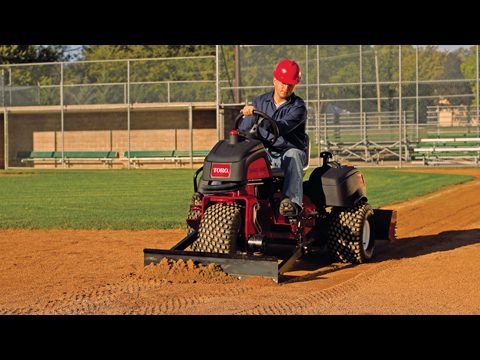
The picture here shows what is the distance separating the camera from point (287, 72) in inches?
344

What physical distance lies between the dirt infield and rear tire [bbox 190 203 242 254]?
262mm

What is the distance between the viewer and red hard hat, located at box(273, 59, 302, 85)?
28.7ft

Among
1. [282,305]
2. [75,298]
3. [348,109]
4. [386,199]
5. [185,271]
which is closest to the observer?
[282,305]

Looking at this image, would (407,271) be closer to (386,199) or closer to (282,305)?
(282,305)

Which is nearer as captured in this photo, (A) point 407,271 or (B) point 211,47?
(A) point 407,271

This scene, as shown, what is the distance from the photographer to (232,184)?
8.02m

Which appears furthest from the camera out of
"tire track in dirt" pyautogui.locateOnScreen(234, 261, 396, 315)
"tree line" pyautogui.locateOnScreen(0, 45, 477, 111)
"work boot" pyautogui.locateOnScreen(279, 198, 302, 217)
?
"tree line" pyautogui.locateOnScreen(0, 45, 477, 111)

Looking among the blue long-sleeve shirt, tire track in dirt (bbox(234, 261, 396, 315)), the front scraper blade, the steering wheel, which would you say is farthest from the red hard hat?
tire track in dirt (bbox(234, 261, 396, 315))

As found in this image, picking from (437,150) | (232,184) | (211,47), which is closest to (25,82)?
(211,47)

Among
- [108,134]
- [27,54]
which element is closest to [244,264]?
[108,134]

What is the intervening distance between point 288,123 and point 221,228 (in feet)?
4.98

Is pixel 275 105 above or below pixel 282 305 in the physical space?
above

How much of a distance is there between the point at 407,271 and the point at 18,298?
13.0ft

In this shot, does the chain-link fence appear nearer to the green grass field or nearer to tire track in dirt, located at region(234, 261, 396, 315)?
the green grass field
